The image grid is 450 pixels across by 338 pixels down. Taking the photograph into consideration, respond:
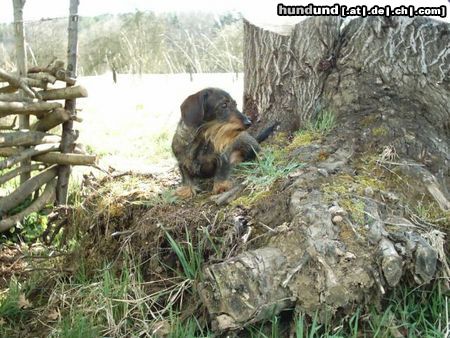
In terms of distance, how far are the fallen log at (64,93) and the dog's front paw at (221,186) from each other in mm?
1951

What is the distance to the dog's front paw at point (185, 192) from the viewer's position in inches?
163

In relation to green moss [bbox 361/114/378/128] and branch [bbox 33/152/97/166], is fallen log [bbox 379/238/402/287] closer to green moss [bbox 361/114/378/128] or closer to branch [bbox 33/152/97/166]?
green moss [bbox 361/114/378/128]

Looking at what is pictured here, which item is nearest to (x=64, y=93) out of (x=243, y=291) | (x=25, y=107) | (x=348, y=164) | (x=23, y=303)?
(x=25, y=107)

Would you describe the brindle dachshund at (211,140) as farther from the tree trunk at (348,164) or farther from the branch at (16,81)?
the branch at (16,81)

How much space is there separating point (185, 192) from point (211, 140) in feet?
1.47

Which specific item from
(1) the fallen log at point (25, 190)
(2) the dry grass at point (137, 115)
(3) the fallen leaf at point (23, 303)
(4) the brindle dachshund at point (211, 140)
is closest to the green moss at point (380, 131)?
(4) the brindle dachshund at point (211, 140)

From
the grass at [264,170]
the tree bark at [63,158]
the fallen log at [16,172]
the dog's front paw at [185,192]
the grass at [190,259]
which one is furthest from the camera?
the tree bark at [63,158]

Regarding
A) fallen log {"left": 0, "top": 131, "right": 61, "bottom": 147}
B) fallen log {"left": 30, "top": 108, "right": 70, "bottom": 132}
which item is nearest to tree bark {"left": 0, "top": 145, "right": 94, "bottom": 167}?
fallen log {"left": 0, "top": 131, "right": 61, "bottom": 147}

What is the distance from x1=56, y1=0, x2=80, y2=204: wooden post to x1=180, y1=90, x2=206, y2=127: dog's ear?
6.27 feet

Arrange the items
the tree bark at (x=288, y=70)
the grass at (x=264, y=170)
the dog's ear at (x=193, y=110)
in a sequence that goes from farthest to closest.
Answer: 1. the tree bark at (x=288, y=70)
2. the dog's ear at (x=193, y=110)
3. the grass at (x=264, y=170)

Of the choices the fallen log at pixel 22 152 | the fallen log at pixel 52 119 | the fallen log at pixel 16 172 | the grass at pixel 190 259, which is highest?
the fallen log at pixel 52 119

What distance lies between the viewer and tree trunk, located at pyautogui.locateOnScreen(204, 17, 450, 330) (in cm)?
287

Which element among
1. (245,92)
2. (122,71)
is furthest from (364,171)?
(122,71)

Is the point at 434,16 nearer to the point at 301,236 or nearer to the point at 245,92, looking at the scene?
the point at 245,92
